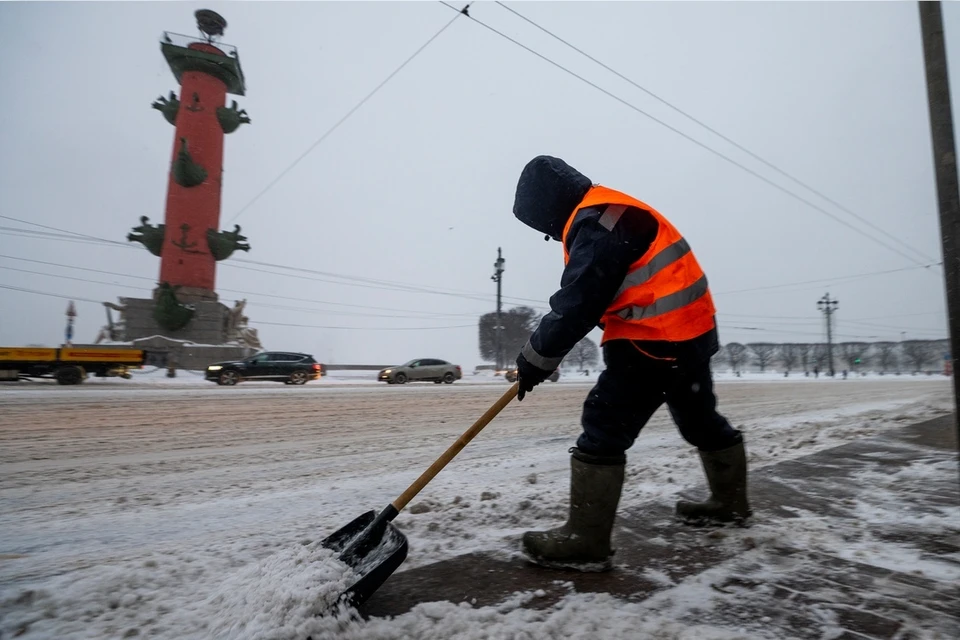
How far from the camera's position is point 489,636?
1.43 metres

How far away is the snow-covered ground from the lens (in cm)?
150

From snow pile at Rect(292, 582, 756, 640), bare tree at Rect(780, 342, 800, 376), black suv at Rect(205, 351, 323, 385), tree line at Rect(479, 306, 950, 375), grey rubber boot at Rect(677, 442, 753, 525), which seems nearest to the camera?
snow pile at Rect(292, 582, 756, 640)

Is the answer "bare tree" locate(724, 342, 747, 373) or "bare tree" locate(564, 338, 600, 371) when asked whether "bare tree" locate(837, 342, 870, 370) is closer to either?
"bare tree" locate(724, 342, 747, 373)

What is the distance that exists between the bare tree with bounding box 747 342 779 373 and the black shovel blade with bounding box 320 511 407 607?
83.2 m

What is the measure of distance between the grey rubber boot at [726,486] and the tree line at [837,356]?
251 ft

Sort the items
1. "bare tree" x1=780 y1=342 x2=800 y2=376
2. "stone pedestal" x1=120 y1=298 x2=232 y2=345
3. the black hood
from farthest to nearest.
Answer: "bare tree" x1=780 y1=342 x2=800 y2=376
"stone pedestal" x1=120 y1=298 x2=232 y2=345
the black hood

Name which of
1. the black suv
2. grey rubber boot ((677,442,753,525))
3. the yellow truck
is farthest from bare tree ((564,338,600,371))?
grey rubber boot ((677,442,753,525))

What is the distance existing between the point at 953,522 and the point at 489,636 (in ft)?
7.71

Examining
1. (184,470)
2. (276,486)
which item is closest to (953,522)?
(276,486)

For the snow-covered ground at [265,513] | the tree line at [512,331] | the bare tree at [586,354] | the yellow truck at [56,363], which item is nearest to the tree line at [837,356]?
the bare tree at [586,354]

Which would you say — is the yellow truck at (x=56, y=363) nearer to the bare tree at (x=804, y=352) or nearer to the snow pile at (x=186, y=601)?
the snow pile at (x=186, y=601)

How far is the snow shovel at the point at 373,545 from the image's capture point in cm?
160

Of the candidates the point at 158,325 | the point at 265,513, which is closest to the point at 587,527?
the point at 265,513

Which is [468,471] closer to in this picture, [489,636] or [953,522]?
[489,636]
